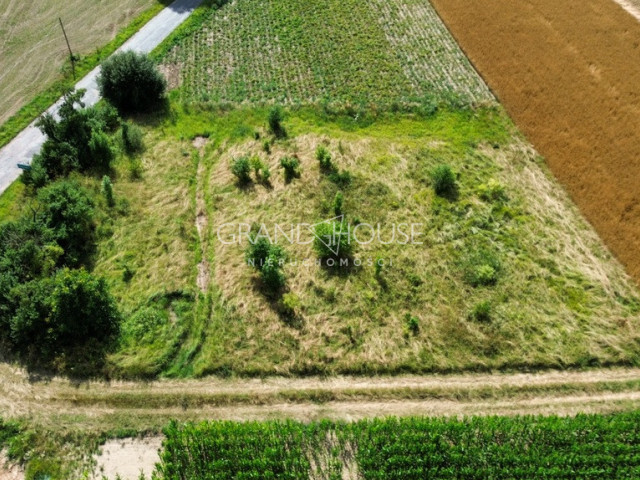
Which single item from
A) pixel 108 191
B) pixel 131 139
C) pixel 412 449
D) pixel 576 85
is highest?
pixel 131 139

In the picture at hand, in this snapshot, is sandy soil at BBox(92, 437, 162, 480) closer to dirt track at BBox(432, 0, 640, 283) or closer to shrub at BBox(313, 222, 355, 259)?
shrub at BBox(313, 222, 355, 259)

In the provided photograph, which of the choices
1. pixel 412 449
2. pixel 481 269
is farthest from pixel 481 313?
pixel 412 449

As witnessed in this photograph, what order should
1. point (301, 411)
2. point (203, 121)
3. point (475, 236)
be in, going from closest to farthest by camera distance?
point (301, 411), point (475, 236), point (203, 121)

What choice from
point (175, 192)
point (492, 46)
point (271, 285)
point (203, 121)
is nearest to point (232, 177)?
point (175, 192)

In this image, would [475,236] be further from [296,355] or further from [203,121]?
[203,121]

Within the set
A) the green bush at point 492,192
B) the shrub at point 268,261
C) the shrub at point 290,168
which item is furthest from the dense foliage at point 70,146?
the green bush at point 492,192

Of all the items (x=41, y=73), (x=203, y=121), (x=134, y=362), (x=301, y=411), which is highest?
(x=41, y=73)

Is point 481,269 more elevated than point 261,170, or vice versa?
point 261,170

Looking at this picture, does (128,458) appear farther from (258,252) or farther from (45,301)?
(258,252)
